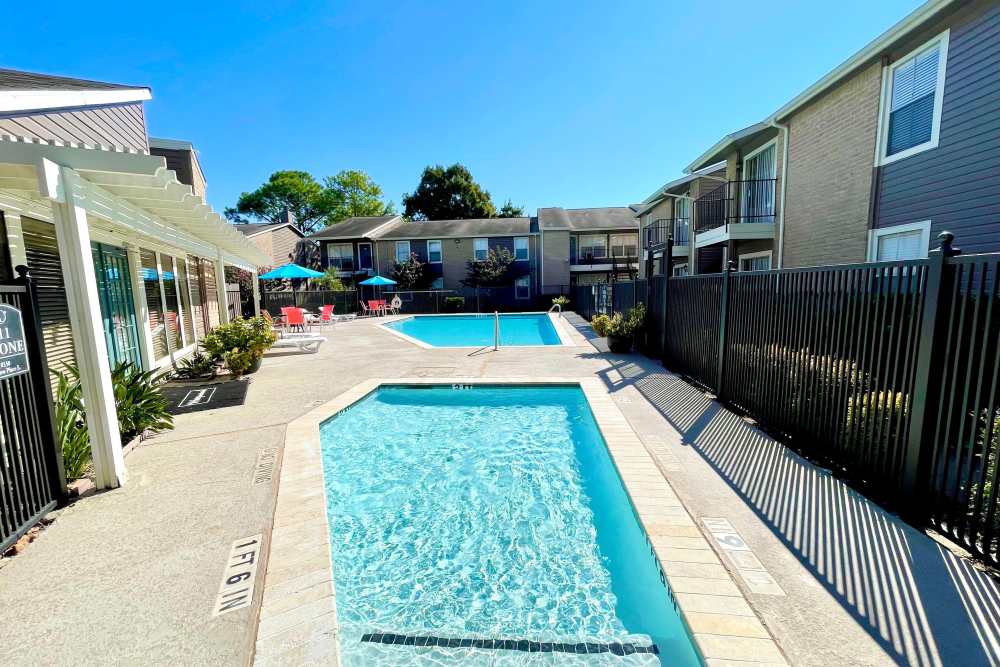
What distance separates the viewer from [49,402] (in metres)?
3.29

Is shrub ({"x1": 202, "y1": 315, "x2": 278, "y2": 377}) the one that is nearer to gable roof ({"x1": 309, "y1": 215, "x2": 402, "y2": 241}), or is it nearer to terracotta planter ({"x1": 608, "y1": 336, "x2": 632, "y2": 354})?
terracotta planter ({"x1": 608, "y1": 336, "x2": 632, "y2": 354})

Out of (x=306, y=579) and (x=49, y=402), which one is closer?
(x=306, y=579)

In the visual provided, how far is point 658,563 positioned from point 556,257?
2739cm

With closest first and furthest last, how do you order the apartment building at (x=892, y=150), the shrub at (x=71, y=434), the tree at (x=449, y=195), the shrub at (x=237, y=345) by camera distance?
Result: the shrub at (x=71, y=434) → the apartment building at (x=892, y=150) → the shrub at (x=237, y=345) → the tree at (x=449, y=195)

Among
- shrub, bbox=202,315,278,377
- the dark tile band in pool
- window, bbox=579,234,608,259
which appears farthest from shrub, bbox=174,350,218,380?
window, bbox=579,234,608,259

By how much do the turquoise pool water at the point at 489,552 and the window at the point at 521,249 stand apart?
2499cm

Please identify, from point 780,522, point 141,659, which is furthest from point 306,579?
point 780,522

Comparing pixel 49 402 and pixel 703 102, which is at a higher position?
pixel 703 102

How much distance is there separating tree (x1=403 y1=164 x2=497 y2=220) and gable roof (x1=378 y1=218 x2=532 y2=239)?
51.0ft

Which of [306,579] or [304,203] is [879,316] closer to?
[306,579]

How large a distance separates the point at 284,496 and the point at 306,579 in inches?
50.1

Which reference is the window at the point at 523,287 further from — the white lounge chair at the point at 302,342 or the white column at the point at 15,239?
the white column at the point at 15,239

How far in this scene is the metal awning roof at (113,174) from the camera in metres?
2.95

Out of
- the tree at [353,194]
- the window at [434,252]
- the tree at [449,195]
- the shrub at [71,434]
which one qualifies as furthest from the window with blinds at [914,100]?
the tree at [353,194]
